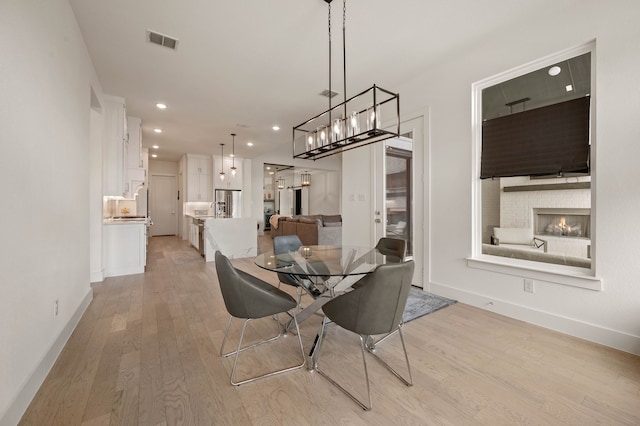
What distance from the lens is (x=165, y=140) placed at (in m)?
6.76

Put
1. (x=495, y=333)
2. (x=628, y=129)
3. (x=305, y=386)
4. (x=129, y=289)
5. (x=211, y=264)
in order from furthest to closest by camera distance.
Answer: (x=211, y=264) < (x=129, y=289) < (x=495, y=333) < (x=628, y=129) < (x=305, y=386)

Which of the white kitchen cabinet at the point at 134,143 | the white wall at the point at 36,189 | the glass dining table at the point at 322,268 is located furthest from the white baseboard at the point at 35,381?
the white kitchen cabinet at the point at 134,143

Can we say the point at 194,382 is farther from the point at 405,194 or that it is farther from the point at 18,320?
the point at 405,194

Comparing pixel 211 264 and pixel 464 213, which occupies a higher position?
pixel 464 213

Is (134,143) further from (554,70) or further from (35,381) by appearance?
(554,70)

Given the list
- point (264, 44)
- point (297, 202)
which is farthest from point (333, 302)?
point (297, 202)

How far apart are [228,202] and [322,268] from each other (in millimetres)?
7236

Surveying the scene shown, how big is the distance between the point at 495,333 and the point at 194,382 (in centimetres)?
245

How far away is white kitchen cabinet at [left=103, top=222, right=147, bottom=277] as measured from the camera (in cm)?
429

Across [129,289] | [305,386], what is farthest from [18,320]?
[129,289]

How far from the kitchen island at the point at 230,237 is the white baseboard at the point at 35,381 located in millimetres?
3003

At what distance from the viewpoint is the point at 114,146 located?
4148 millimetres

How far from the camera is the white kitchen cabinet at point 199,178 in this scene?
27.2 feet

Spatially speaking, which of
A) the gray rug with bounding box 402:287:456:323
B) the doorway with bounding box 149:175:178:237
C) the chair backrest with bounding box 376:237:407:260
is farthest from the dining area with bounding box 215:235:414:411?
the doorway with bounding box 149:175:178:237
